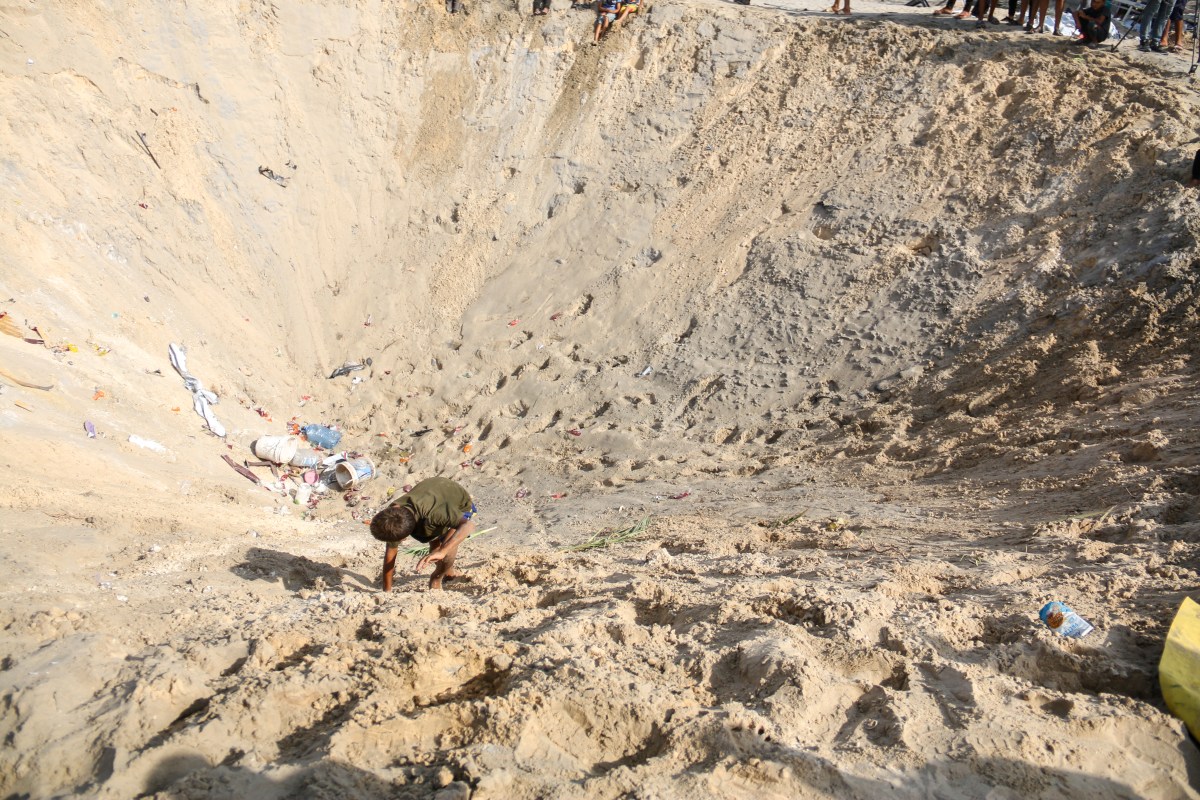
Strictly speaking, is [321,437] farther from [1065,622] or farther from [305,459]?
[1065,622]

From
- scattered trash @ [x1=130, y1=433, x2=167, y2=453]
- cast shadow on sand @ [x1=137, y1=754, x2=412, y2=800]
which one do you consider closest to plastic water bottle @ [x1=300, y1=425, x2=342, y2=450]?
scattered trash @ [x1=130, y1=433, x2=167, y2=453]

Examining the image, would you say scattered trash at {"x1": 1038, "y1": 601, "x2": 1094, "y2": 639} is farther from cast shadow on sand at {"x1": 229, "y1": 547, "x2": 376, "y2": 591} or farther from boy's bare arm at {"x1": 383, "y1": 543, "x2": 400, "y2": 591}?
cast shadow on sand at {"x1": 229, "y1": 547, "x2": 376, "y2": 591}

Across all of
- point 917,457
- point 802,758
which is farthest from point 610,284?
point 802,758

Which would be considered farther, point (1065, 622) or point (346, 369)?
point (346, 369)

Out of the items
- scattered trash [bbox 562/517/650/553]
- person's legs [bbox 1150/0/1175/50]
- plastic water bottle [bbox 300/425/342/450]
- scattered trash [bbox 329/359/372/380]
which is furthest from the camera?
scattered trash [bbox 329/359/372/380]

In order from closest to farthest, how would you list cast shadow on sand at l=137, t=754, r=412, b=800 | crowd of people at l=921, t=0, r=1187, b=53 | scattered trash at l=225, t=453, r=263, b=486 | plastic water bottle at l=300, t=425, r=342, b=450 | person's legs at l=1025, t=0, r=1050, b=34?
1. cast shadow on sand at l=137, t=754, r=412, b=800
2. scattered trash at l=225, t=453, r=263, b=486
3. plastic water bottle at l=300, t=425, r=342, b=450
4. crowd of people at l=921, t=0, r=1187, b=53
5. person's legs at l=1025, t=0, r=1050, b=34

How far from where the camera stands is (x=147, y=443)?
6.41 meters

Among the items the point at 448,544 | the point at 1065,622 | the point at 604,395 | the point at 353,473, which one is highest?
the point at 1065,622

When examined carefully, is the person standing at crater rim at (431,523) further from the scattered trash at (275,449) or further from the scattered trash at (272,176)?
the scattered trash at (272,176)

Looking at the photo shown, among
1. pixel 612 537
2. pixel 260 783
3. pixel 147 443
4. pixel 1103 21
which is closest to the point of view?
pixel 260 783

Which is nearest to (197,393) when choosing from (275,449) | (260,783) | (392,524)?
(275,449)

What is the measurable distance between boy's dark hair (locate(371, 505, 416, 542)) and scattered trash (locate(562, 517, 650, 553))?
123cm

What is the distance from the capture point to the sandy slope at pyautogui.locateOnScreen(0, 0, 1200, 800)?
2.88 m

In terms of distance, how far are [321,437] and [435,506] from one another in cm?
368
